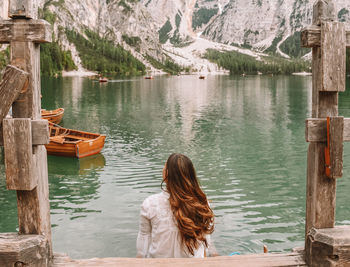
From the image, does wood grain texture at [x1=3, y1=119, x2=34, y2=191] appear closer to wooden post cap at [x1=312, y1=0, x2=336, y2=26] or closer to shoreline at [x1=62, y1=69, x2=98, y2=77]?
wooden post cap at [x1=312, y1=0, x2=336, y2=26]

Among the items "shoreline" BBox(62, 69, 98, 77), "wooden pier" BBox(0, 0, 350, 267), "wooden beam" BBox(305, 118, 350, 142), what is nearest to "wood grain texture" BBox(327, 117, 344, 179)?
"wooden pier" BBox(0, 0, 350, 267)

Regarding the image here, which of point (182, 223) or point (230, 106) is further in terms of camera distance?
point (230, 106)

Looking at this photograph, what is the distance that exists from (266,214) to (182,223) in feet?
33.8

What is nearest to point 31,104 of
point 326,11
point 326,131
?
point 326,131

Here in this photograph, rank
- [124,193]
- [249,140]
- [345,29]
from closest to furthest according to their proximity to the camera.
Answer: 1. [345,29]
2. [124,193]
3. [249,140]

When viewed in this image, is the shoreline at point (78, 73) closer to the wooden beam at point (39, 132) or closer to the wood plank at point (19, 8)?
the wood plank at point (19, 8)

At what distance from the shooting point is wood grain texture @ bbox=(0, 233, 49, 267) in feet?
16.9

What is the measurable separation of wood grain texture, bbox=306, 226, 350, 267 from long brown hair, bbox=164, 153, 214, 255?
155cm

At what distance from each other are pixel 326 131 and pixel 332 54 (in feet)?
3.31

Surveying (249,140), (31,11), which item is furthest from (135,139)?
(31,11)

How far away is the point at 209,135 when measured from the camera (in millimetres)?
31797

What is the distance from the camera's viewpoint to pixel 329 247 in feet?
17.4

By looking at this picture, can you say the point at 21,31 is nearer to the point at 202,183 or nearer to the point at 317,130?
the point at 317,130

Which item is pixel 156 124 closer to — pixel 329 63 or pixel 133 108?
pixel 133 108
